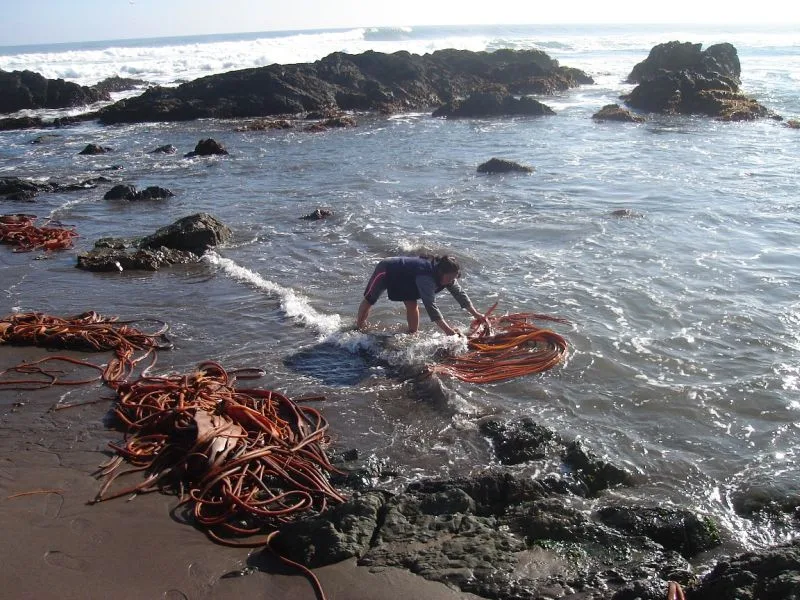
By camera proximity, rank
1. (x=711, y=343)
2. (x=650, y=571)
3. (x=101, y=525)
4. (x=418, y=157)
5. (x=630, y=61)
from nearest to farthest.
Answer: (x=650, y=571), (x=101, y=525), (x=711, y=343), (x=418, y=157), (x=630, y=61)

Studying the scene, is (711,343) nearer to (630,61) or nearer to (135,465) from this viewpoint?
(135,465)

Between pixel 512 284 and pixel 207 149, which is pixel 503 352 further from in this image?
pixel 207 149

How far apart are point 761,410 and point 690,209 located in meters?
8.59

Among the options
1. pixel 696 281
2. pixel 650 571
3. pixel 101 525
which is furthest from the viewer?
pixel 696 281

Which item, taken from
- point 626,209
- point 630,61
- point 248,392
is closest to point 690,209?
point 626,209

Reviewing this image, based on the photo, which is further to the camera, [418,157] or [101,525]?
[418,157]

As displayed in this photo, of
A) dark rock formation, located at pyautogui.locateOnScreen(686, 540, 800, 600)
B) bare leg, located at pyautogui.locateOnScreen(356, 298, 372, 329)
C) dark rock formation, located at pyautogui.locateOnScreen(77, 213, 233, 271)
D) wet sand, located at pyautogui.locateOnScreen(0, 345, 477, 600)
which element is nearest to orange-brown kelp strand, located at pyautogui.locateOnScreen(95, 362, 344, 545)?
wet sand, located at pyautogui.locateOnScreen(0, 345, 477, 600)

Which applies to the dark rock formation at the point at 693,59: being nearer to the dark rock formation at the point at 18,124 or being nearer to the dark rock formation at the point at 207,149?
the dark rock formation at the point at 207,149

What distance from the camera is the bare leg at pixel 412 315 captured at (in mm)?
8344

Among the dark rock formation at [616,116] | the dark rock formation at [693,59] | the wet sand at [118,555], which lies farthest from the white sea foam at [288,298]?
the dark rock formation at [693,59]

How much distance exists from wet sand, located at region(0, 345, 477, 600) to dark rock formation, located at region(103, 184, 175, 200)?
12011 millimetres

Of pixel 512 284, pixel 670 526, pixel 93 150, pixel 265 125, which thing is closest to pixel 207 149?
pixel 93 150

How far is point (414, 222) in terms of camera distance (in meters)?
14.2

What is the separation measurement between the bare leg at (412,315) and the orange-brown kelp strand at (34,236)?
764cm
